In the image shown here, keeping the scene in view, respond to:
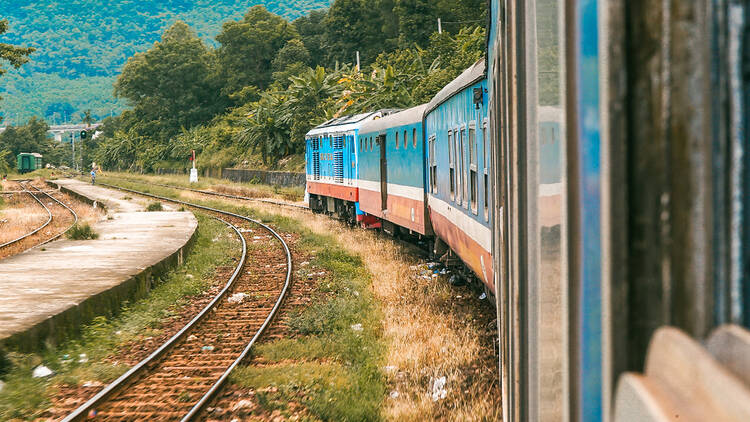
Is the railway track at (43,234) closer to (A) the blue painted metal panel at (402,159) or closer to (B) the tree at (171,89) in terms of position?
(A) the blue painted metal panel at (402,159)

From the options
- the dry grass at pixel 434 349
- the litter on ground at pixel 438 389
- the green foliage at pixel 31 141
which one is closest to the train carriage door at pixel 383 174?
the dry grass at pixel 434 349

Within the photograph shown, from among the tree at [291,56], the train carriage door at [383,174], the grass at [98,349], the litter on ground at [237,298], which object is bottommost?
the litter on ground at [237,298]

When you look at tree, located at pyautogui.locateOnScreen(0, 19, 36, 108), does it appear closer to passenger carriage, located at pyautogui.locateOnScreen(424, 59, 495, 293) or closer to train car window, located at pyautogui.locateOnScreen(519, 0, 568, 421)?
passenger carriage, located at pyautogui.locateOnScreen(424, 59, 495, 293)

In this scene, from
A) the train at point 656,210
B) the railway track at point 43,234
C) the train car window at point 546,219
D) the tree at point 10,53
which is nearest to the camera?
the train at point 656,210

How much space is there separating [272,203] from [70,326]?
26.3 meters

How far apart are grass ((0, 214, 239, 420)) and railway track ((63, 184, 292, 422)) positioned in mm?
418

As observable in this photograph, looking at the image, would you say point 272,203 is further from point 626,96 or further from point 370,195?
point 626,96

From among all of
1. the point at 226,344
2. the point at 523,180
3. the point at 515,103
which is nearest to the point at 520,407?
the point at 523,180

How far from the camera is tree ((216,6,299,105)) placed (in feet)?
262

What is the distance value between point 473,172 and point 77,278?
7.11 metres

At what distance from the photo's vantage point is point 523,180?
252 centimetres

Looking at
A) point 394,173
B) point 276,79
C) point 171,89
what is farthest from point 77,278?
point 171,89

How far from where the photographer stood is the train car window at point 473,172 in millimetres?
7757

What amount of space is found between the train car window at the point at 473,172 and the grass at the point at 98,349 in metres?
3.77
